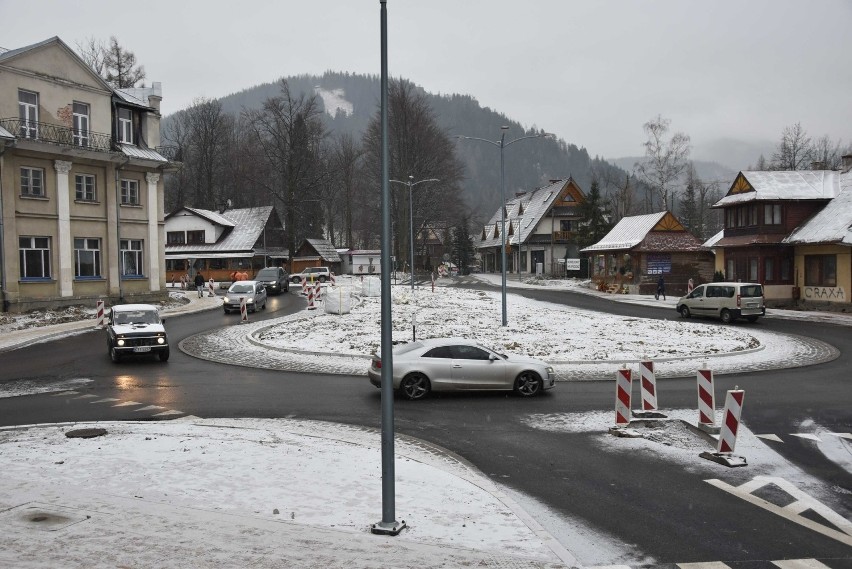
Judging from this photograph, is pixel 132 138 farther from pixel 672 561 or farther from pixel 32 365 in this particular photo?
pixel 672 561

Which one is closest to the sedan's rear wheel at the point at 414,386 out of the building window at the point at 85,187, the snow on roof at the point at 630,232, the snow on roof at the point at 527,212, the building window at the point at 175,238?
the building window at the point at 85,187

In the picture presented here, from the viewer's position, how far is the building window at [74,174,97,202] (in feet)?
120

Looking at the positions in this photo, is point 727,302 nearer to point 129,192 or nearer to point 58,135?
point 129,192

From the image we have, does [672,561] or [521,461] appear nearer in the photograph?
[672,561]

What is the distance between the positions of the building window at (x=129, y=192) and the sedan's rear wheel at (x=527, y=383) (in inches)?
1243

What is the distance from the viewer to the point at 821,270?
38.0 m

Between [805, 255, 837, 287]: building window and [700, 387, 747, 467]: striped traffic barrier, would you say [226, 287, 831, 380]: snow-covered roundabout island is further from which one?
[805, 255, 837, 287]: building window

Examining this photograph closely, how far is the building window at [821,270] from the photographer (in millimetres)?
37125

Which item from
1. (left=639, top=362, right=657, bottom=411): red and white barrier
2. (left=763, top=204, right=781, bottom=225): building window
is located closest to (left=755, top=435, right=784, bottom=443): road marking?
(left=639, top=362, right=657, bottom=411): red and white barrier

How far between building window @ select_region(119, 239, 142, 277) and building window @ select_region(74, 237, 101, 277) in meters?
1.60

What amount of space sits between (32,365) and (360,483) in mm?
15801

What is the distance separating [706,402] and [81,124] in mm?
35876

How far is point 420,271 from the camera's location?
83250 mm

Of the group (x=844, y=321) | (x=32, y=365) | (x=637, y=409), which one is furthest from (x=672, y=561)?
(x=844, y=321)
